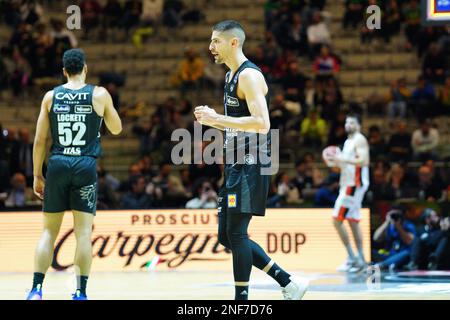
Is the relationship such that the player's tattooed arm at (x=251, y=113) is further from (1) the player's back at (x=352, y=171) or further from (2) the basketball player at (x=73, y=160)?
(1) the player's back at (x=352, y=171)

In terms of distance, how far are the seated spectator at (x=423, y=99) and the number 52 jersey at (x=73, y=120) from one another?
11282 mm

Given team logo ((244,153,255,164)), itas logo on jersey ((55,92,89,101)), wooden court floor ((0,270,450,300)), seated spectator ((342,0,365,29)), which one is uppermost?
seated spectator ((342,0,365,29))

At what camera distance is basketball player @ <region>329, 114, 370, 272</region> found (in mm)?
13625

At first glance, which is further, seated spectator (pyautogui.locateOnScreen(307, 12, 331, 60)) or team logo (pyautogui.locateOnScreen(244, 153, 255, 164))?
seated spectator (pyautogui.locateOnScreen(307, 12, 331, 60))

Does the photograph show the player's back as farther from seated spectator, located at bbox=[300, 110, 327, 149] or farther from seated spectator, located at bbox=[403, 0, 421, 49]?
seated spectator, located at bbox=[403, 0, 421, 49]

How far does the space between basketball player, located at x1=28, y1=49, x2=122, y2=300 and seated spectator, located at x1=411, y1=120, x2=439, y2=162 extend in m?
10.3

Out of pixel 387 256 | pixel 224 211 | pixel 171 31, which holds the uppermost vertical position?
pixel 171 31

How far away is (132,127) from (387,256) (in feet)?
23.4

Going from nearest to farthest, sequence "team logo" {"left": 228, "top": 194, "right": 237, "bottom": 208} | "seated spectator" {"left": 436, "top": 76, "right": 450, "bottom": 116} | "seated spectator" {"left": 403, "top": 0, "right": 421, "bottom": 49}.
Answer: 1. "team logo" {"left": 228, "top": 194, "right": 237, "bottom": 208}
2. "seated spectator" {"left": 436, "top": 76, "right": 450, "bottom": 116}
3. "seated spectator" {"left": 403, "top": 0, "right": 421, "bottom": 49}

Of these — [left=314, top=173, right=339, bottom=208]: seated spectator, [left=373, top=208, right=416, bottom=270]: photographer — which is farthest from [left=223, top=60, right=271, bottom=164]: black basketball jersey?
[left=314, top=173, right=339, bottom=208]: seated spectator

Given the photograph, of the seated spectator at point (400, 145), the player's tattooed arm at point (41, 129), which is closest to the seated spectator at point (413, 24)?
the seated spectator at point (400, 145)

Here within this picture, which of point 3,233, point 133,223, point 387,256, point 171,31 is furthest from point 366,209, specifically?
point 171,31

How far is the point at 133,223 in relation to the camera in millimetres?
14516

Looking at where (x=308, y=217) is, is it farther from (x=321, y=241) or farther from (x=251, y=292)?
(x=251, y=292)
